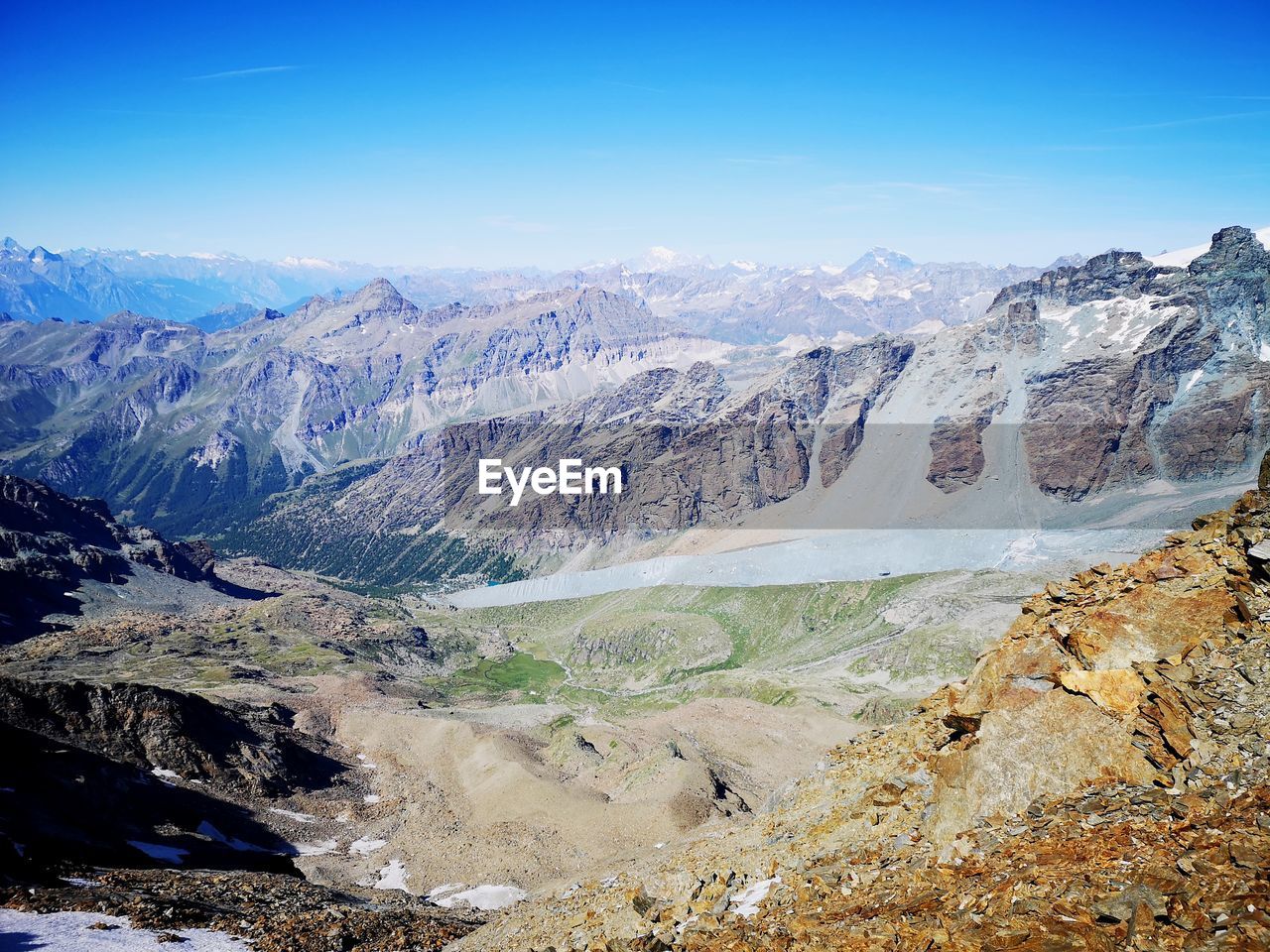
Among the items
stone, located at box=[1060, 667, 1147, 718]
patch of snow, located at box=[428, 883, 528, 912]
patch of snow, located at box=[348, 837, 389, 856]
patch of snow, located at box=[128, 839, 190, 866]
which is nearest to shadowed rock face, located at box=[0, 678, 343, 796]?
patch of snow, located at box=[348, 837, 389, 856]

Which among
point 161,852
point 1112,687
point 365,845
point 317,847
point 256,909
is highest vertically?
point 1112,687

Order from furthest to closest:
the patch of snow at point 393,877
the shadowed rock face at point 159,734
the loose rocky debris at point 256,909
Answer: the shadowed rock face at point 159,734
the patch of snow at point 393,877
the loose rocky debris at point 256,909

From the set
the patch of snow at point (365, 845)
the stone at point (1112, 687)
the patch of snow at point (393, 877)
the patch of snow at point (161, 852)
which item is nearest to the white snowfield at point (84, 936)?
the patch of snow at point (161, 852)

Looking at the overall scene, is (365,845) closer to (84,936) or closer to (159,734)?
(159,734)

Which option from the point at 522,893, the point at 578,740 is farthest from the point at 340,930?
the point at 578,740

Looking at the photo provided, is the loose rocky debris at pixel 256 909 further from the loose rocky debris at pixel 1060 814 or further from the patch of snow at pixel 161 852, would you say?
the patch of snow at pixel 161 852

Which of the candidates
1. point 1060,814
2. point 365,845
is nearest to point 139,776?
point 365,845

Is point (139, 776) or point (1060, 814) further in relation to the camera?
point (139, 776)
